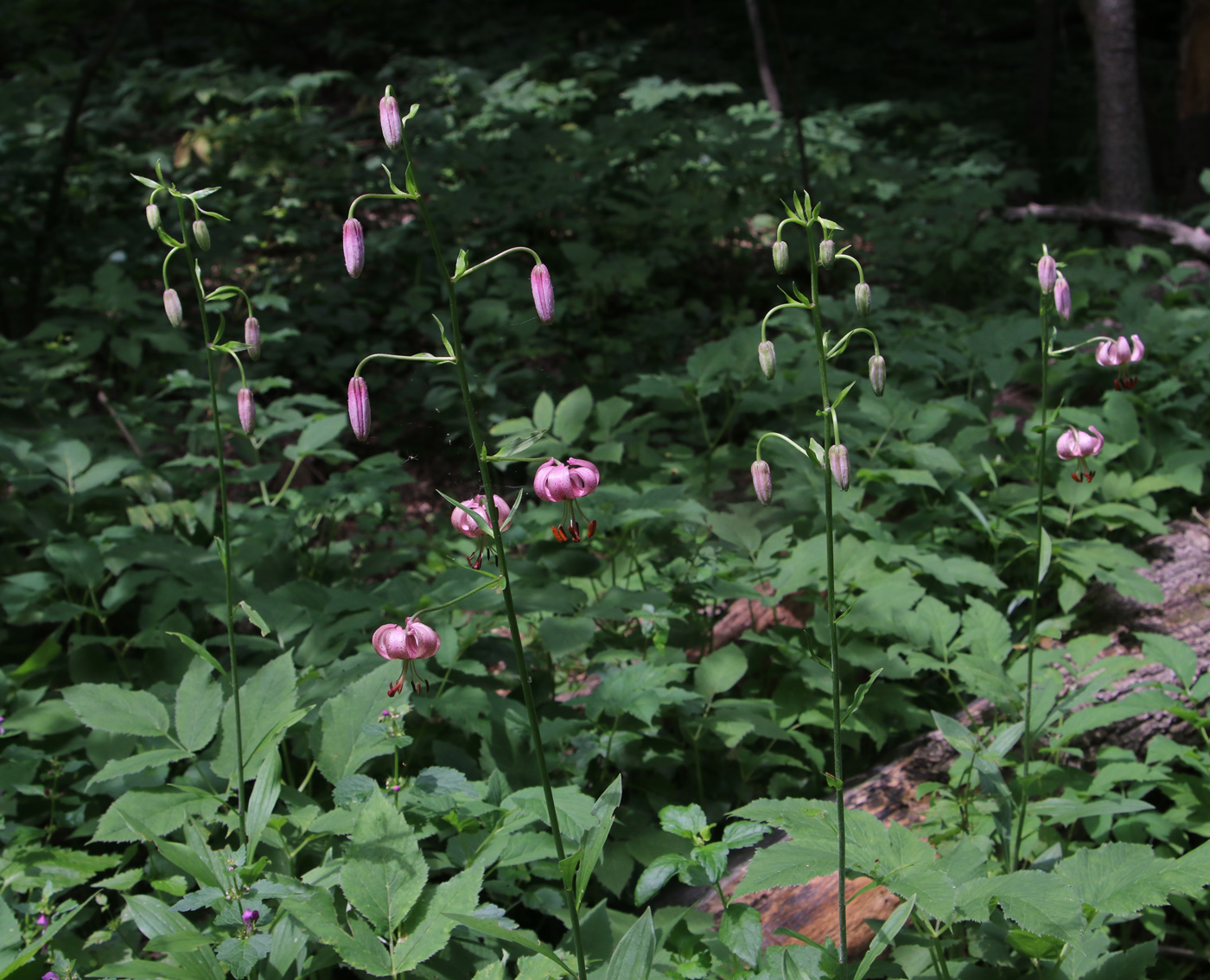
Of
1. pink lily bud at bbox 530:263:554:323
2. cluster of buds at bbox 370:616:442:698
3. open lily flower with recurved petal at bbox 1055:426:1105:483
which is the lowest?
open lily flower with recurved petal at bbox 1055:426:1105:483

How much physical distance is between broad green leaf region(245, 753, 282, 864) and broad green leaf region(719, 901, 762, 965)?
828mm

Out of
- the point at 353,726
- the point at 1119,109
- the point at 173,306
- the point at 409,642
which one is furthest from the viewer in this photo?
the point at 1119,109

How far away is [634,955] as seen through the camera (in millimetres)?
1237

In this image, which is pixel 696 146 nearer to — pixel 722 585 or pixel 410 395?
pixel 410 395

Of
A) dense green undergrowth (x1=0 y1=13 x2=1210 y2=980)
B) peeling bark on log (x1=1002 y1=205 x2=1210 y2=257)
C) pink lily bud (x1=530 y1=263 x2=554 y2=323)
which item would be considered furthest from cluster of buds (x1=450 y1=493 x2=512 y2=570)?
peeling bark on log (x1=1002 y1=205 x2=1210 y2=257)

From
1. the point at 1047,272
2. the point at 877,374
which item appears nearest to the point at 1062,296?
the point at 1047,272

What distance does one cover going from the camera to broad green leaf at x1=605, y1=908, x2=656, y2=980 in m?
1.23

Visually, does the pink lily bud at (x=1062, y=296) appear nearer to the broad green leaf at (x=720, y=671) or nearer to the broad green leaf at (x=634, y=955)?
the broad green leaf at (x=720, y=671)

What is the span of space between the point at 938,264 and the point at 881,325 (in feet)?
5.32

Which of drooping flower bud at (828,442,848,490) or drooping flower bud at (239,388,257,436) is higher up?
drooping flower bud at (239,388,257,436)

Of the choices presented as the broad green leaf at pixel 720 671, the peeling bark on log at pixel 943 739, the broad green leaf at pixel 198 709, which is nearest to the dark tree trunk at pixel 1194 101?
the peeling bark on log at pixel 943 739

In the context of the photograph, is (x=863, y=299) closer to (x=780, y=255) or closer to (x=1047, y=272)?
(x=780, y=255)

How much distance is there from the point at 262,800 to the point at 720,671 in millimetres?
1062

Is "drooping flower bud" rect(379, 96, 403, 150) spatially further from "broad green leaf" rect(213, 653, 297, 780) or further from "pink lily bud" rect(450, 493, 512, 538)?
"broad green leaf" rect(213, 653, 297, 780)
